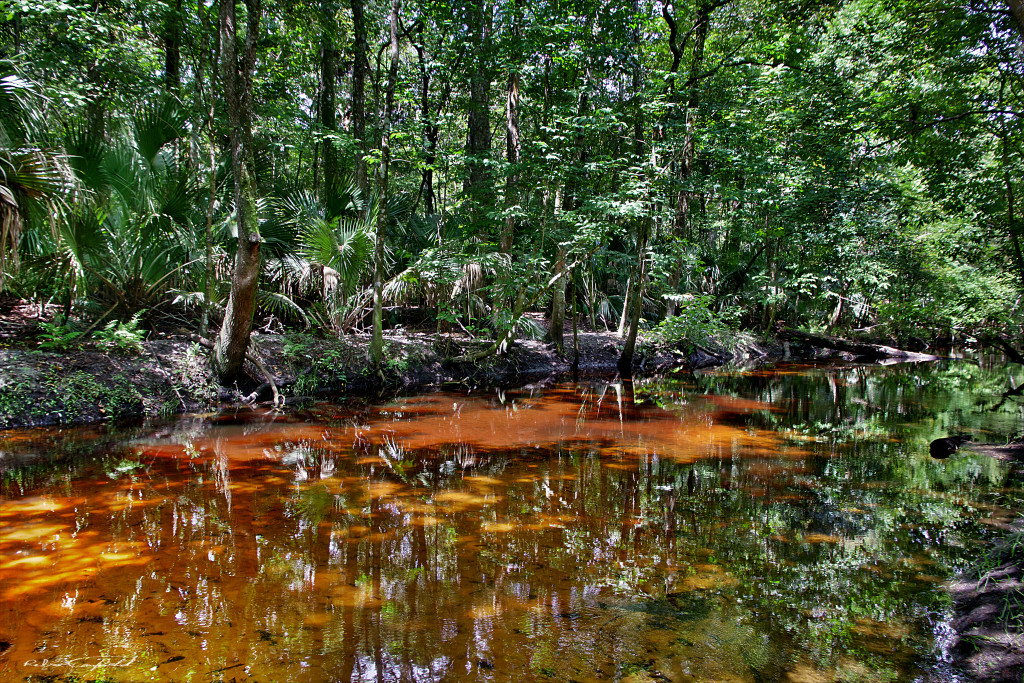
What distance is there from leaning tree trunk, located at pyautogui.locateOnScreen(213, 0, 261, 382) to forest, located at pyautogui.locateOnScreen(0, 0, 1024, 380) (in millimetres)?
36

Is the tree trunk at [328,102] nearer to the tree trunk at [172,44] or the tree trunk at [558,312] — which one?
the tree trunk at [172,44]

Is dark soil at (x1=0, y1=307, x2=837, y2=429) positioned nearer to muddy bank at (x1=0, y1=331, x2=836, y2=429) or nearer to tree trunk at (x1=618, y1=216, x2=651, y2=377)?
muddy bank at (x1=0, y1=331, x2=836, y2=429)

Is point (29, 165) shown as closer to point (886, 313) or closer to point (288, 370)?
point (288, 370)

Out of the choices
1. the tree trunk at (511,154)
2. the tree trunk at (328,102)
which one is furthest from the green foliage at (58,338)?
the tree trunk at (511,154)

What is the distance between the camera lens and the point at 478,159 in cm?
1030

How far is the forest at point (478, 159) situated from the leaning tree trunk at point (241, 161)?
0.04 meters

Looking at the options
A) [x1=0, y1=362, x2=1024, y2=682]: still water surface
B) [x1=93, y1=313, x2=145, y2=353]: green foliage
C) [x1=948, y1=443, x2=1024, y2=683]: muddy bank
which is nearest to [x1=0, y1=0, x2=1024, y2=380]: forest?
[x1=93, y1=313, x2=145, y2=353]: green foliage

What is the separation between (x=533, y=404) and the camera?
962 cm

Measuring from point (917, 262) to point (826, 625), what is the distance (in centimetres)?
2051

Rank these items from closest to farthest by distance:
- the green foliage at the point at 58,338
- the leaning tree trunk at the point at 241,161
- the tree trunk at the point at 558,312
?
the green foliage at the point at 58,338
the leaning tree trunk at the point at 241,161
the tree trunk at the point at 558,312

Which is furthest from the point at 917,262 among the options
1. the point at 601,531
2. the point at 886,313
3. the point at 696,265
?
the point at 601,531

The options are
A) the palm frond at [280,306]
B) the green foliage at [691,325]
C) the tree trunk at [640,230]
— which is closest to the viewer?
the palm frond at [280,306]

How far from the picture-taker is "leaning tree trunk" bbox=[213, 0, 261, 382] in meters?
7.62

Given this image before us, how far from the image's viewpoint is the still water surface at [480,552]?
8.24 feet
